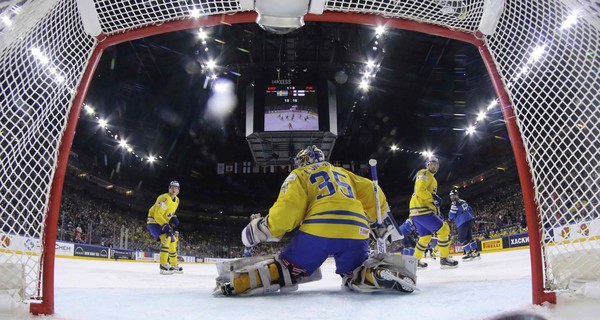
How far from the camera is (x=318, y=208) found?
257 centimetres

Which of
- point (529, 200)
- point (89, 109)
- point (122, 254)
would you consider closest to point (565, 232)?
point (529, 200)

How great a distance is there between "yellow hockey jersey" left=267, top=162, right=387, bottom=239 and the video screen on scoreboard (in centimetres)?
724

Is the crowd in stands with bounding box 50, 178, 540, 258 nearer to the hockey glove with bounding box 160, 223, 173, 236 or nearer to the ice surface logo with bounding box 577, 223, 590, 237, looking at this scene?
the hockey glove with bounding box 160, 223, 173, 236

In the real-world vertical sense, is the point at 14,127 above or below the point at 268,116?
below

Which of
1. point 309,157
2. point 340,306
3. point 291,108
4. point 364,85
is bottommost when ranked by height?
point 340,306

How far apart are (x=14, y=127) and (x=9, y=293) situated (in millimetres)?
774

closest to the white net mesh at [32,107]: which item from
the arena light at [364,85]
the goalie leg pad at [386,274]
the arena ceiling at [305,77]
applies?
the goalie leg pad at [386,274]

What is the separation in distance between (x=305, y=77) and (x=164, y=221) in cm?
587

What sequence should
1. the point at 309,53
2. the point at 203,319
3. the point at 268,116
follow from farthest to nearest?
the point at 309,53, the point at 268,116, the point at 203,319

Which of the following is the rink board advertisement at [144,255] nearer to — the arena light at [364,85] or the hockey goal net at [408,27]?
the arena light at [364,85]

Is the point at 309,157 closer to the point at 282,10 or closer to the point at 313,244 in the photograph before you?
the point at 313,244

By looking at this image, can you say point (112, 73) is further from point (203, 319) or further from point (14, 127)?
point (203, 319)

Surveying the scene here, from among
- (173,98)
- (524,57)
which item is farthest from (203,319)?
(173,98)

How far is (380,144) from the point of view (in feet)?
64.3
